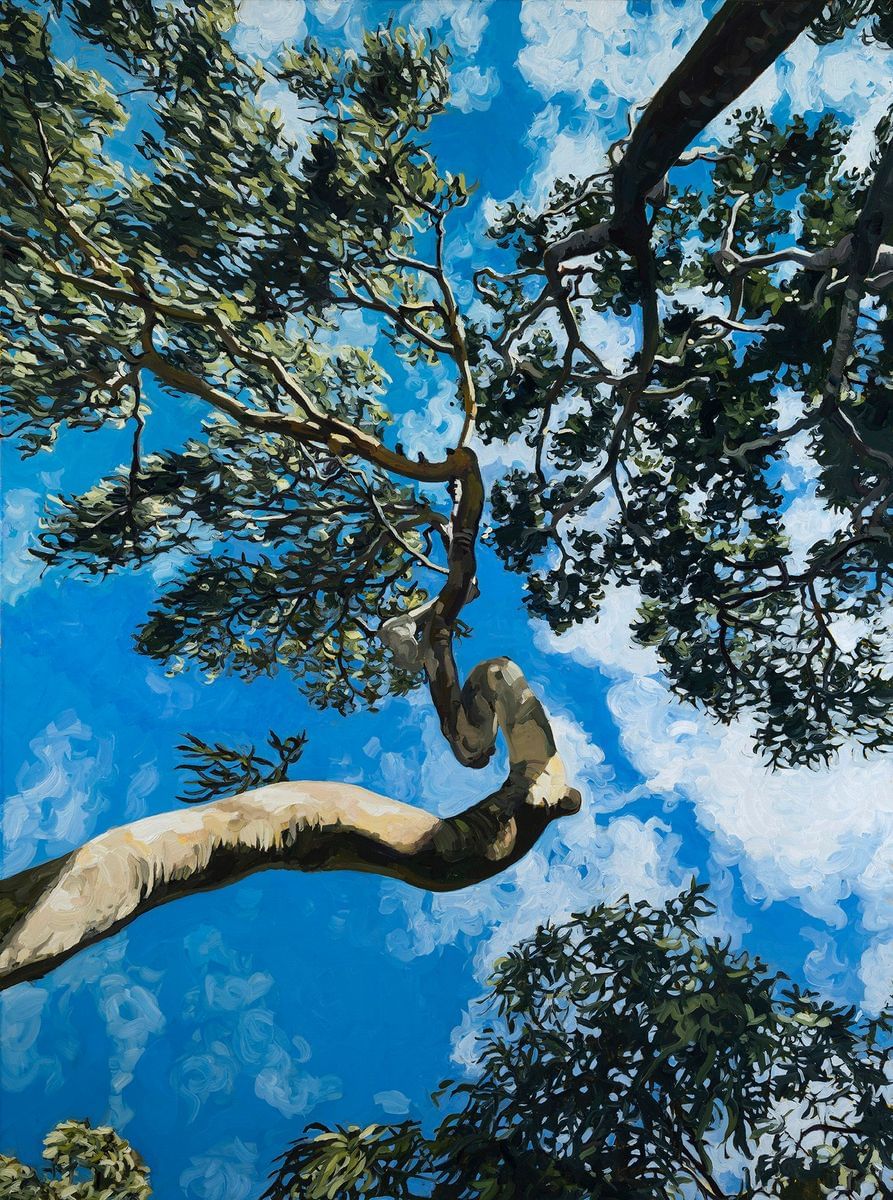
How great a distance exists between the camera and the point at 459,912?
3242 mm

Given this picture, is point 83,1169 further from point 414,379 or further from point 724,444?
point 724,444

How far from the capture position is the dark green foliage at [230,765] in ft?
10.3

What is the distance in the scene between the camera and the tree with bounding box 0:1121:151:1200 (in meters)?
2.80

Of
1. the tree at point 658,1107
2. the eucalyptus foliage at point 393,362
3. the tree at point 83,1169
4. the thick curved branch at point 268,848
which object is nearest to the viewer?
the thick curved branch at point 268,848

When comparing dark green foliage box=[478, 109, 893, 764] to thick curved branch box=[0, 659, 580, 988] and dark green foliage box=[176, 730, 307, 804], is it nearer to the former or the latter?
thick curved branch box=[0, 659, 580, 988]

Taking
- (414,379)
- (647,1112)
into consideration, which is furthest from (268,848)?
(414,379)

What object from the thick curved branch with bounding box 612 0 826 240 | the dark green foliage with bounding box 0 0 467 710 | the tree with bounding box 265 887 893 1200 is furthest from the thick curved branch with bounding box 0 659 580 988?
the thick curved branch with bounding box 612 0 826 240

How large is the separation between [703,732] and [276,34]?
290 centimetres

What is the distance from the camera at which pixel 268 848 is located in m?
2.33

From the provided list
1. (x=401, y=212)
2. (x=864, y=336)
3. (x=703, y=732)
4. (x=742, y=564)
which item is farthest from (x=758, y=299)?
(x=703, y=732)

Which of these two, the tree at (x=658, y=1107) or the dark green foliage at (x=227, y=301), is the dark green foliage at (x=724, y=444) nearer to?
the dark green foliage at (x=227, y=301)

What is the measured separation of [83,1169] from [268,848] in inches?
58.6

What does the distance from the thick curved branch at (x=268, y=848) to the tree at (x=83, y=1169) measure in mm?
1122

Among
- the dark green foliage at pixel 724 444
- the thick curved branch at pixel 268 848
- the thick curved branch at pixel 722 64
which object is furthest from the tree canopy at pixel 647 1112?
the thick curved branch at pixel 722 64
